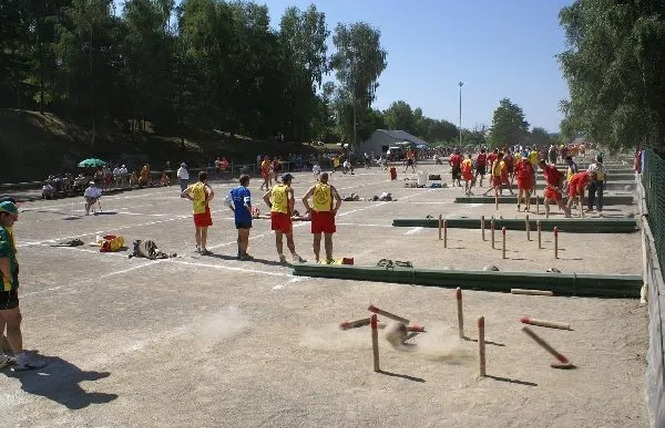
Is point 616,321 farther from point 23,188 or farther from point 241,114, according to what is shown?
point 241,114

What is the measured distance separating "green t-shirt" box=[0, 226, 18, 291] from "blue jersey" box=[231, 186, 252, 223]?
20.5 feet

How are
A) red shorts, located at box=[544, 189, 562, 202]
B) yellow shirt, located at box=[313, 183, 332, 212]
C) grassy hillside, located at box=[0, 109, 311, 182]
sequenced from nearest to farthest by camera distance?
yellow shirt, located at box=[313, 183, 332, 212], red shorts, located at box=[544, 189, 562, 202], grassy hillside, located at box=[0, 109, 311, 182]

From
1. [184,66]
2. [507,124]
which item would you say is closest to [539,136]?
[507,124]

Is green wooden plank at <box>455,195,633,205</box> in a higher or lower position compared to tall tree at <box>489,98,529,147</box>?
lower

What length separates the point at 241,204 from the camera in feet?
43.6

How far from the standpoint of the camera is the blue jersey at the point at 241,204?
1324 cm

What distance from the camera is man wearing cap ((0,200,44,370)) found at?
22.7 ft

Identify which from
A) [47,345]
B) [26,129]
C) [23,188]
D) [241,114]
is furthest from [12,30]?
[47,345]

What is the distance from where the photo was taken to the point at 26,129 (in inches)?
1777

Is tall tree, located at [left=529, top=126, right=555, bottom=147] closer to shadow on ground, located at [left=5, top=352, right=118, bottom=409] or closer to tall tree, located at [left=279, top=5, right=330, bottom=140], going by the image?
tall tree, located at [left=279, top=5, right=330, bottom=140]

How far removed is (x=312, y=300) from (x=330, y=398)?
12.6 ft

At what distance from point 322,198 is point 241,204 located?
1.86 meters

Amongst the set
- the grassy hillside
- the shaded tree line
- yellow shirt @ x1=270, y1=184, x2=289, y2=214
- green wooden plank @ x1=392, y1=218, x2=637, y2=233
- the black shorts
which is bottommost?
green wooden plank @ x1=392, y1=218, x2=637, y2=233

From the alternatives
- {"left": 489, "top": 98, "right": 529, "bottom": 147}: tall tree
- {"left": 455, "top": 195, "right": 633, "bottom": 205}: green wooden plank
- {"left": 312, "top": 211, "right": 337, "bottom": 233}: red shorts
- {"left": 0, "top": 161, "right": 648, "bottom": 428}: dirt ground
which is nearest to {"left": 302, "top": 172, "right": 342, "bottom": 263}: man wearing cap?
{"left": 312, "top": 211, "right": 337, "bottom": 233}: red shorts
